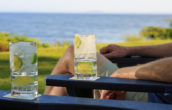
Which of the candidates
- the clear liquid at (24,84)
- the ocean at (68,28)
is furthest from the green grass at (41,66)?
the ocean at (68,28)

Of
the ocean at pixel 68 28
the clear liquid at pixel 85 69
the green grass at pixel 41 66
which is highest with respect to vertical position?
the ocean at pixel 68 28

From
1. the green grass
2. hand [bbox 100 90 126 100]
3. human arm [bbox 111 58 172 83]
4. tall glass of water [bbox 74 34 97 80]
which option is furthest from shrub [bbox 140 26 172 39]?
tall glass of water [bbox 74 34 97 80]

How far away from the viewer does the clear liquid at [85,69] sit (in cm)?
164

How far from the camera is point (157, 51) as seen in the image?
9.32 feet

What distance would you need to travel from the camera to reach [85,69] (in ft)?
5.44

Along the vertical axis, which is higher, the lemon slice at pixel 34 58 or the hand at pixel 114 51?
the lemon slice at pixel 34 58

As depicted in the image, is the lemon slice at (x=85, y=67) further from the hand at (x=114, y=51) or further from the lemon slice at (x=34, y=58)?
the hand at (x=114, y=51)

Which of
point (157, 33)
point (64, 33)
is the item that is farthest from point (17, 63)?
point (64, 33)

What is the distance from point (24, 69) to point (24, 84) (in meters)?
0.06

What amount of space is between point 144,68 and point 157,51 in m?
1.17
